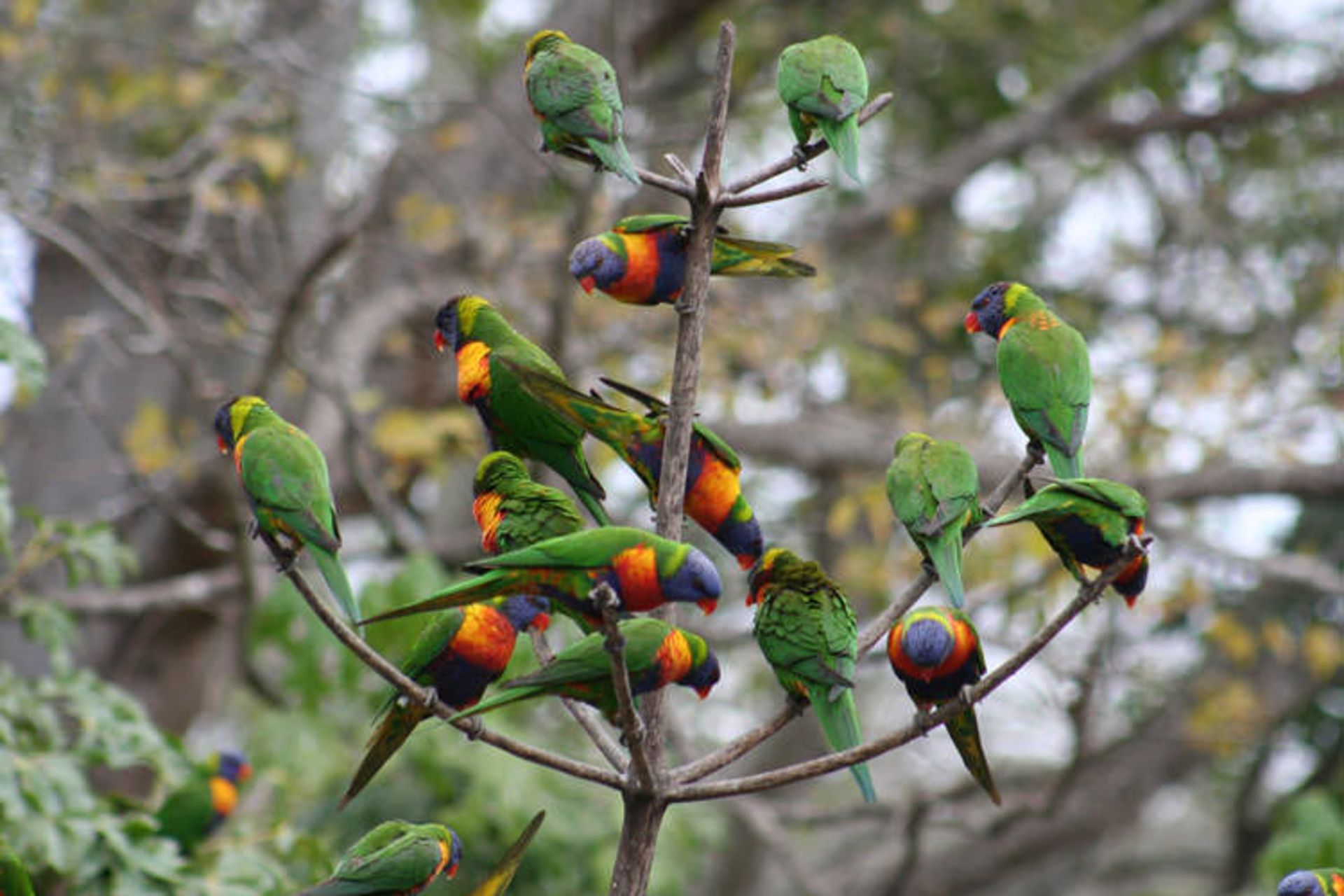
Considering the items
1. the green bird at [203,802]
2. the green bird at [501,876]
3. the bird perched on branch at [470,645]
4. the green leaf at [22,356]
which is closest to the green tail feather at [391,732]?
the bird perched on branch at [470,645]

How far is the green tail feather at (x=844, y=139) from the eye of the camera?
6.43 ft

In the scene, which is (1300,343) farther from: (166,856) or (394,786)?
(166,856)

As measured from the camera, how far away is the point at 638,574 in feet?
5.35

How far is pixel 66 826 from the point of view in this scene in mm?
2383

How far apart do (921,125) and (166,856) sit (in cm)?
782

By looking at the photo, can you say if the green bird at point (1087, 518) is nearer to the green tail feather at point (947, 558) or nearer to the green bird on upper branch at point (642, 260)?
the green tail feather at point (947, 558)

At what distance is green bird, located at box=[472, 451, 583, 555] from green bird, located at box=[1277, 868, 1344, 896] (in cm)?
103

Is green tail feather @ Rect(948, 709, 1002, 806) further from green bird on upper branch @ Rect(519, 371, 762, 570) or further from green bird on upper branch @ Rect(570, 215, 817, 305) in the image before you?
green bird on upper branch @ Rect(570, 215, 817, 305)

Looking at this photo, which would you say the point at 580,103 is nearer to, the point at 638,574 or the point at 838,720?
the point at 638,574

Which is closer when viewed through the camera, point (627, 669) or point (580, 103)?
point (627, 669)

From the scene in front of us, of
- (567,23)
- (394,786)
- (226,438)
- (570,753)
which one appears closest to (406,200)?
(567,23)

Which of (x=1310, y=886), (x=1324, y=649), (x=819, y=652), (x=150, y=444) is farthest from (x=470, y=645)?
(x=1324, y=649)

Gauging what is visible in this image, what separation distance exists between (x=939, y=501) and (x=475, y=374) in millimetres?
692

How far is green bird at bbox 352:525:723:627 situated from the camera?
159cm
